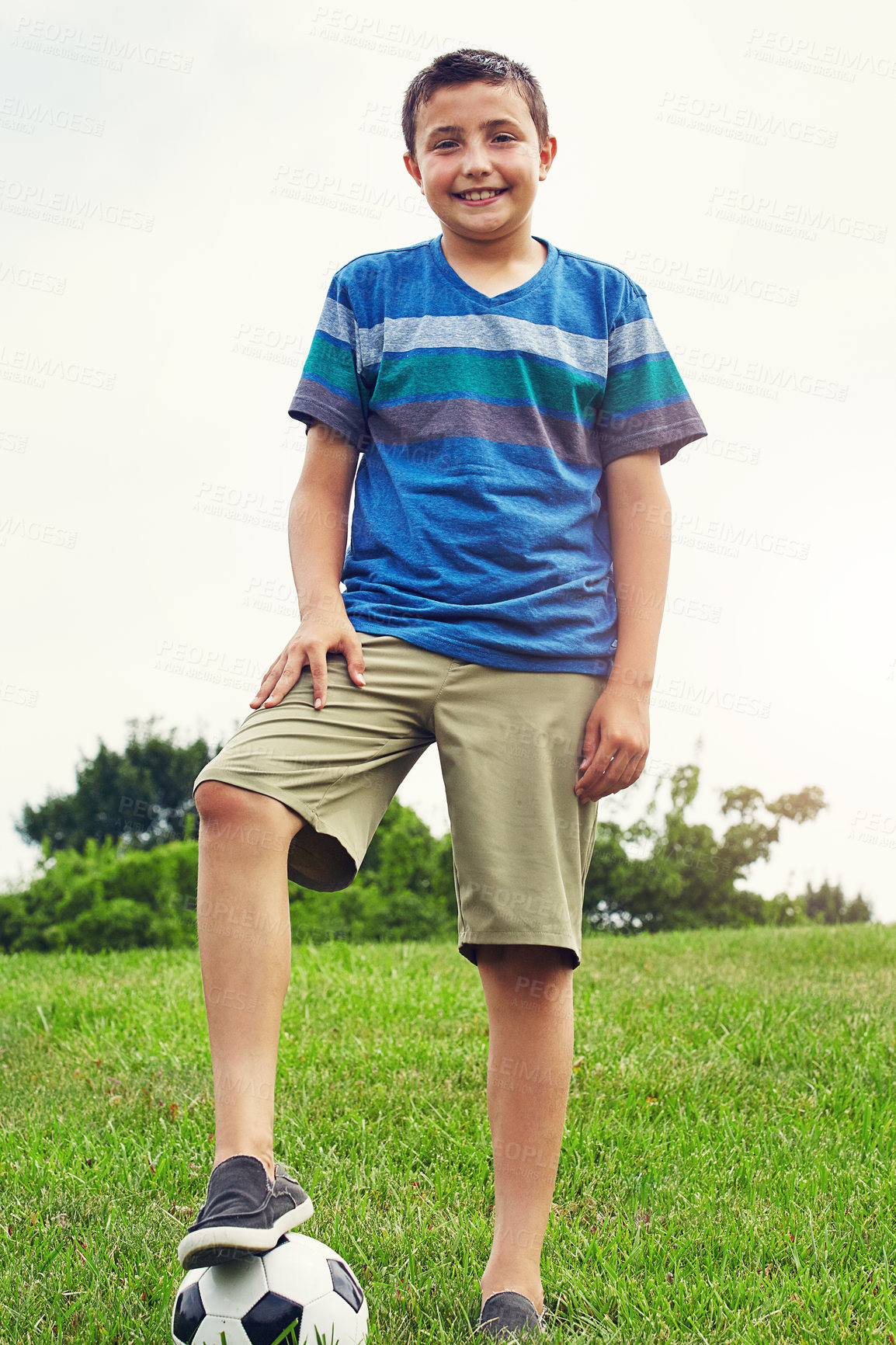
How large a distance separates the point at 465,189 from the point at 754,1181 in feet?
7.45

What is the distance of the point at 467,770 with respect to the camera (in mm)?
1888

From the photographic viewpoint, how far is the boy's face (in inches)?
82.3

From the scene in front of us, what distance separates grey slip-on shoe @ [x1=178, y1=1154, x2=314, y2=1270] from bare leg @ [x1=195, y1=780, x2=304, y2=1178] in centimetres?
3

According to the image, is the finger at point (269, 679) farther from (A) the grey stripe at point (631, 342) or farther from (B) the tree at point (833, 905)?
(B) the tree at point (833, 905)

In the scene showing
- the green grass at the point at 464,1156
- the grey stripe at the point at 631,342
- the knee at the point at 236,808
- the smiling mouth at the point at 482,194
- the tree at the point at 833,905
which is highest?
the smiling mouth at the point at 482,194

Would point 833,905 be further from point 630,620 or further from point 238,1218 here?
point 238,1218

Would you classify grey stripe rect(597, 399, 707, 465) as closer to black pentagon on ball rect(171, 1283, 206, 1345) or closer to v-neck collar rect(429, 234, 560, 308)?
v-neck collar rect(429, 234, 560, 308)

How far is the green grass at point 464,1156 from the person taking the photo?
191 centimetres

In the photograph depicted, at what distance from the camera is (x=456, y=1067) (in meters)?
3.33

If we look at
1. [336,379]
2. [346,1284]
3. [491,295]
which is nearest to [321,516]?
[336,379]

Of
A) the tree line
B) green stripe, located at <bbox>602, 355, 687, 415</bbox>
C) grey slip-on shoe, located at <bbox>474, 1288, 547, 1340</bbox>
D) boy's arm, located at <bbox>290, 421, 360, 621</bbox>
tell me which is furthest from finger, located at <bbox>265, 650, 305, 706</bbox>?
the tree line

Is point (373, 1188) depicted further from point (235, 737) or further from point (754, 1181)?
point (235, 737)

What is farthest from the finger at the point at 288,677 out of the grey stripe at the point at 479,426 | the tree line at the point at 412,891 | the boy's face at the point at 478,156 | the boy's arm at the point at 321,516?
the tree line at the point at 412,891

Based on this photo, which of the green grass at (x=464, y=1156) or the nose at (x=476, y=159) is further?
the nose at (x=476, y=159)
